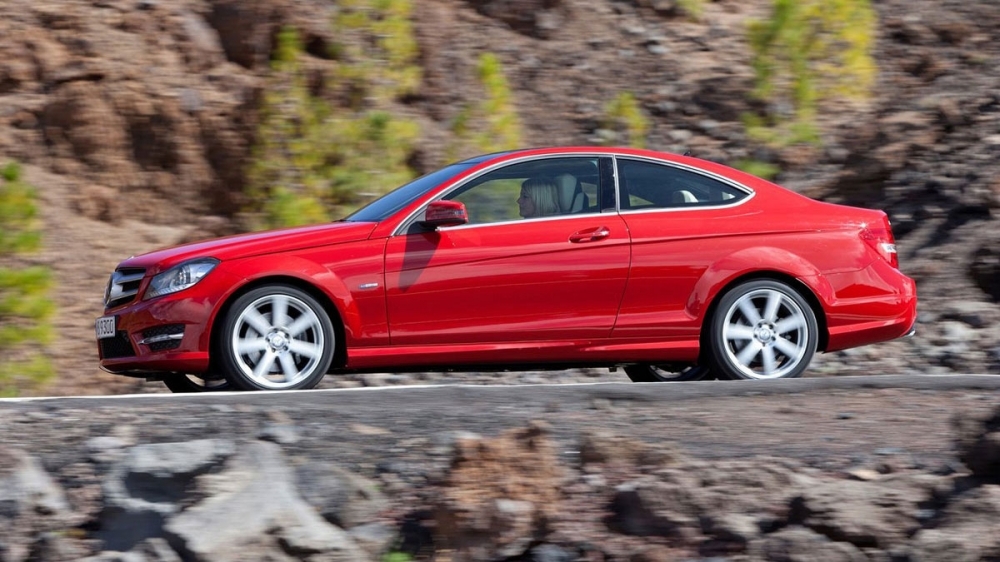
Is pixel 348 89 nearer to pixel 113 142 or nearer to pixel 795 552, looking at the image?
pixel 113 142

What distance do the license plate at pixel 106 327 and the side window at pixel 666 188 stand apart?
3.01m

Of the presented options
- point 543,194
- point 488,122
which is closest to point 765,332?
point 543,194

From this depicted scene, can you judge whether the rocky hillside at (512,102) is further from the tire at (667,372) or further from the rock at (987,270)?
the tire at (667,372)

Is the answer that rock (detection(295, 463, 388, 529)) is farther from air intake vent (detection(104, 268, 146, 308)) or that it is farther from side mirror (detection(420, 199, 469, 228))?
air intake vent (detection(104, 268, 146, 308))

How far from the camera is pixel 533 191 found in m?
8.22

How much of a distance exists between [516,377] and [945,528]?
6.41 m

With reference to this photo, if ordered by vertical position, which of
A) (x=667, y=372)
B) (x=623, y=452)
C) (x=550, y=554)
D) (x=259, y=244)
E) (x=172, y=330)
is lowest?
(x=667, y=372)

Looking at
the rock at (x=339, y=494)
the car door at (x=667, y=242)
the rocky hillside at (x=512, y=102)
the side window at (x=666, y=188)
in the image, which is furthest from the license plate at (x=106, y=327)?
the rocky hillside at (x=512, y=102)

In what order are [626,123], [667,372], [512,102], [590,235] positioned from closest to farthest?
[590,235] < [667,372] < [626,123] < [512,102]

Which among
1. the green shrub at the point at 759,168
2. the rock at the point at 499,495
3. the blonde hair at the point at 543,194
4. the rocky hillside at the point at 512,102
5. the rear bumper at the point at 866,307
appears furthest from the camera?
the green shrub at the point at 759,168

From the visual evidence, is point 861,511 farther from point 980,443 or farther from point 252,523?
point 252,523

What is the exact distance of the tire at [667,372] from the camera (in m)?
9.19

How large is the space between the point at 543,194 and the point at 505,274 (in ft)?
1.96

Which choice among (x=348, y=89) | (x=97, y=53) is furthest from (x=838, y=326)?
(x=97, y=53)
